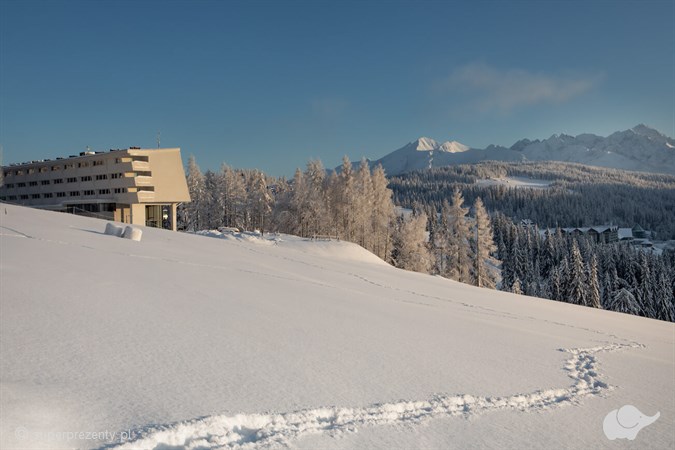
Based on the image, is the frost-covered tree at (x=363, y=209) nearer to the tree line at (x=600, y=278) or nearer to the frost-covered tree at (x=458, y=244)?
the frost-covered tree at (x=458, y=244)

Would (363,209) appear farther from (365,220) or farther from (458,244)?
(458,244)

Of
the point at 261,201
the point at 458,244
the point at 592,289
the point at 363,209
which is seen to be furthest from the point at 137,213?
the point at 592,289

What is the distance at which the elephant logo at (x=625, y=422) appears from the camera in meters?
5.46

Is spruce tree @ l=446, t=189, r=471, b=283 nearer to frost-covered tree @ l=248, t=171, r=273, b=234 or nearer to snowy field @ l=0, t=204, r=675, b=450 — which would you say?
frost-covered tree @ l=248, t=171, r=273, b=234

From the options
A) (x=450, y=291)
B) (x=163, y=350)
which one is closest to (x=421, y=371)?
(x=163, y=350)

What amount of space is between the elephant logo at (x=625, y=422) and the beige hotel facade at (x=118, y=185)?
47.0 meters

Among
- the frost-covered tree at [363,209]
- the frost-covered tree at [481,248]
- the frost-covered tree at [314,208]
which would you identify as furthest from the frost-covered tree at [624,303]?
the frost-covered tree at [314,208]

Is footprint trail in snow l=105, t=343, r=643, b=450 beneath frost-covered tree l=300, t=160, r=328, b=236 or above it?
beneath

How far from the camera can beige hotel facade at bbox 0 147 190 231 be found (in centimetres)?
4616

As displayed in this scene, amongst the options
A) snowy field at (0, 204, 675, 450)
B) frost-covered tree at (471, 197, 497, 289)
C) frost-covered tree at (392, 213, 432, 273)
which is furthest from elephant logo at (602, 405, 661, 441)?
frost-covered tree at (392, 213, 432, 273)

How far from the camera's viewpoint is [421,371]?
6879 millimetres

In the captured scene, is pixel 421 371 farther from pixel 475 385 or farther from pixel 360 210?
pixel 360 210

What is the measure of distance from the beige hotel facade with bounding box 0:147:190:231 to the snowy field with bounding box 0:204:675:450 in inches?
1409

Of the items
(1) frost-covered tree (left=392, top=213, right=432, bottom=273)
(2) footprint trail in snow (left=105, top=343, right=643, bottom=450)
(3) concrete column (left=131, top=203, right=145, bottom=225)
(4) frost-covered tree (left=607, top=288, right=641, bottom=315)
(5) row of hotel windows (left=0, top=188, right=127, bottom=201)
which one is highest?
(5) row of hotel windows (left=0, top=188, right=127, bottom=201)
